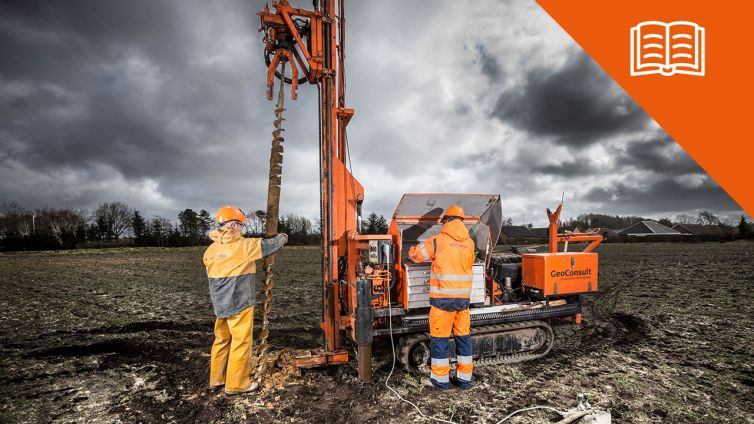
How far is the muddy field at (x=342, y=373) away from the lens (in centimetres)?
442

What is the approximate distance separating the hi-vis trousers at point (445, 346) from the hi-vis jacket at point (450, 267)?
15 centimetres

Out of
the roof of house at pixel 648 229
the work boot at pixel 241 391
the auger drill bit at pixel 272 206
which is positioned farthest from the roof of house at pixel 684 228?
the work boot at pixel 241 391

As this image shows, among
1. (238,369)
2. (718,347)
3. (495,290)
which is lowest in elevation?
(718,347)

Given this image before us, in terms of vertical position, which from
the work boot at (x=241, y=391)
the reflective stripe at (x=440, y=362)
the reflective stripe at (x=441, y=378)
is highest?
the reflective stripe at (x=440, y=362)

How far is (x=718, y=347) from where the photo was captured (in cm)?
661

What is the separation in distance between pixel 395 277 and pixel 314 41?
395 cm

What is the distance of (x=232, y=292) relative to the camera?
4.75 m

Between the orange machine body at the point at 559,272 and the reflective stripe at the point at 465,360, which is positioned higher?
the orange machine body at the point at 559,272

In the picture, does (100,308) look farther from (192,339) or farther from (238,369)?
(238,369)

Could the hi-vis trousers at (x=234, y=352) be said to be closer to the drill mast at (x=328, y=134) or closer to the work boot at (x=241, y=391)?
the work boot at (x=241, y=391)

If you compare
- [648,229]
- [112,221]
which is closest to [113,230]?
[112,221]

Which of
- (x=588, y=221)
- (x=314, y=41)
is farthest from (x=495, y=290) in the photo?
(x=588, y=221)

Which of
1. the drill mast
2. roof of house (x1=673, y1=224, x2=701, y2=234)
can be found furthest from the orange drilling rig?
roof of house (x1=673, y1=224, x2=701, y2=234)

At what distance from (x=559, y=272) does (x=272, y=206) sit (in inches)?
198
